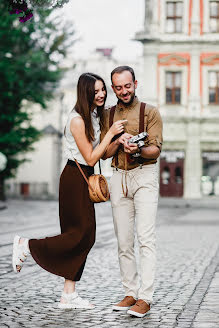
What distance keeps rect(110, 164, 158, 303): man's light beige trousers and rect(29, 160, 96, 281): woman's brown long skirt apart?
0.79 ft

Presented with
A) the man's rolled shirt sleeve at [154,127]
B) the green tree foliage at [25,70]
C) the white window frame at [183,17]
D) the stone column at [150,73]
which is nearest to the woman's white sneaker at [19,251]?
the man's rolled shirt sleeve at [154,127]

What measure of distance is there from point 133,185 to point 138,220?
0.29 metres

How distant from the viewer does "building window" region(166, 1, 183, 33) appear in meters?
39.3

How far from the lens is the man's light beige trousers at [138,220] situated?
580 cm

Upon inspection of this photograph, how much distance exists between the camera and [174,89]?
1548 inches

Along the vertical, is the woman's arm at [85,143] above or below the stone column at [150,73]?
below

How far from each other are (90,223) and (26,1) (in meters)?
1.87

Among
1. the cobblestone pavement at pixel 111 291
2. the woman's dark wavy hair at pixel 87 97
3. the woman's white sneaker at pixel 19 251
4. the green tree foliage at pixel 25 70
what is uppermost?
the green tree foliage at pixel 25 70

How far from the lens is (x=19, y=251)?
598cm

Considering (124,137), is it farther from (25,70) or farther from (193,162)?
(193,162)

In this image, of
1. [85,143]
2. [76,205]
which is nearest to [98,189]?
[76,205]

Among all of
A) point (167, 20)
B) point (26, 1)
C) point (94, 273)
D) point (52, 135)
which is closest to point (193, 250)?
point (94, 273)

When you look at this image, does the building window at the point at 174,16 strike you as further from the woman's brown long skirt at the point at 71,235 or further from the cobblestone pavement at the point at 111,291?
the woman's brown long skirt at the point at 71,235

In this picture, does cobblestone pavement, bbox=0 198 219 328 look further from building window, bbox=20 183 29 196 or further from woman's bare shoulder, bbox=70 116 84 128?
building window, bbox=20 183 29 196
